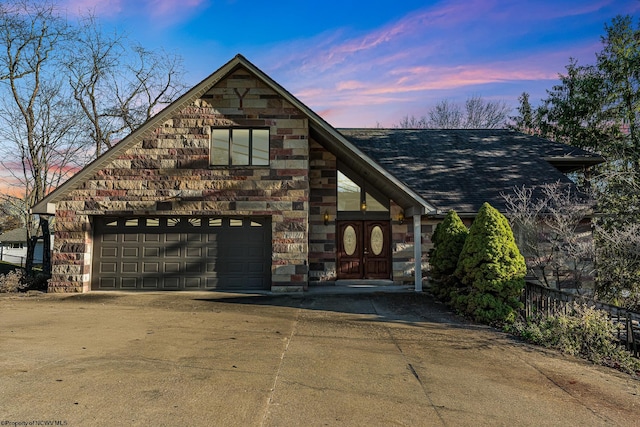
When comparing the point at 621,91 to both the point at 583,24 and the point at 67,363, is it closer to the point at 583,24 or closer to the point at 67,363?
the point at 583,24

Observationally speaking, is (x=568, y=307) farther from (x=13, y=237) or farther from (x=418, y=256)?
(x=13, y=237)

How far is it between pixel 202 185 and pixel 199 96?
270cm

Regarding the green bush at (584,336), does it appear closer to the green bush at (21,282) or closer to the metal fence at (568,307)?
the metal fence at (568,307)

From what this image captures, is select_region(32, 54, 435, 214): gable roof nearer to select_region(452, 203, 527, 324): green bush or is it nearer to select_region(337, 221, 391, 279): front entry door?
select_region(337, 221, 391, 279): front entry door

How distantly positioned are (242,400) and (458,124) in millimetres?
33762

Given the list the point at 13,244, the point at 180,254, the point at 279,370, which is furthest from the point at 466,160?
the point at 13,244

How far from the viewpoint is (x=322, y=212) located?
13.1 metres

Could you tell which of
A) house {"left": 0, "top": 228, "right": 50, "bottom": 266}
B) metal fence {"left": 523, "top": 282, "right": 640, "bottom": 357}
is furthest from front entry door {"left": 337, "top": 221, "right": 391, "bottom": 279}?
house {"left": 0, "top": 228, "right": 50, "bottom": 266}

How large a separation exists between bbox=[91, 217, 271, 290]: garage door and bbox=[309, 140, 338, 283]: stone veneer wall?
82.4 inches

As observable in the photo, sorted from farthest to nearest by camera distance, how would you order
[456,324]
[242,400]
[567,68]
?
1. [567,68]
2. [456,324]
3. [242,400]

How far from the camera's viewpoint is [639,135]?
1688 centimetres

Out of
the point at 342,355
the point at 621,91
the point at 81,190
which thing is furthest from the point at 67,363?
the point at 621,91

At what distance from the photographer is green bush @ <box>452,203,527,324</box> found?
7875 mm

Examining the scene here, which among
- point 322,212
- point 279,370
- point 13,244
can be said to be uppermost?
point 322,212
